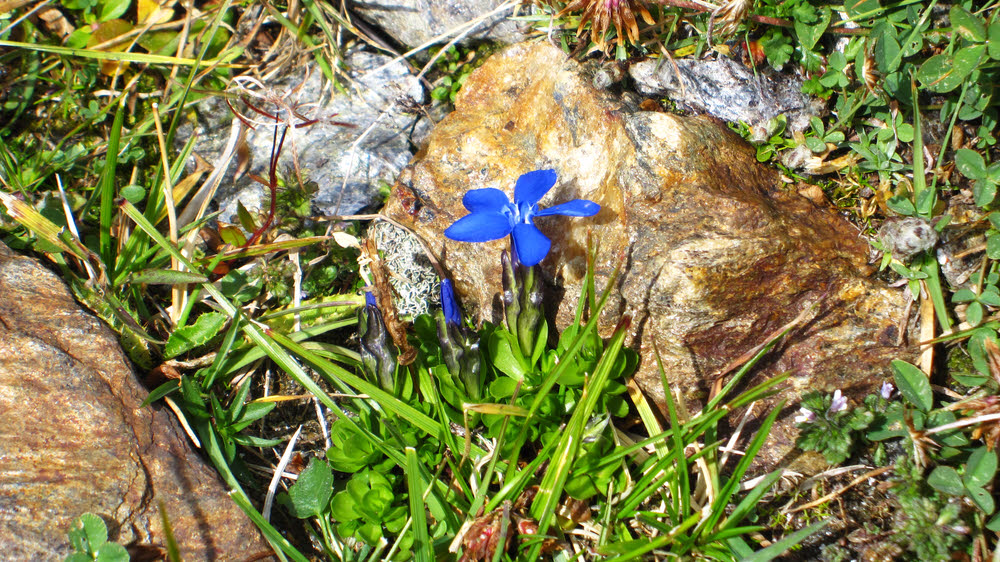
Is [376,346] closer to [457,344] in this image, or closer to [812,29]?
[457,344]

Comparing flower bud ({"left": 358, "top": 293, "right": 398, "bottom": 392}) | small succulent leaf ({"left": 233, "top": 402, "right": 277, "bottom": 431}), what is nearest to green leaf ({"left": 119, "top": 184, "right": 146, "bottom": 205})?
small succulent leaf ({"left": 233, "top": 402, "right": 277, "bottom": 431})

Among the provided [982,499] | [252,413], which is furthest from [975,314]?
[252,413]

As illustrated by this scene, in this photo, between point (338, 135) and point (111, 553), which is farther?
point (338, 135)

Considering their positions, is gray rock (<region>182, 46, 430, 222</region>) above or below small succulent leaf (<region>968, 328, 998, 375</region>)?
above

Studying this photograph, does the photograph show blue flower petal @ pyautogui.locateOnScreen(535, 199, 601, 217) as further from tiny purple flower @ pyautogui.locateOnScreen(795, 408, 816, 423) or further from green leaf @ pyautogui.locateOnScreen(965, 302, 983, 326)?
green leaf @ pyautogui.locateOnScreen(965, 302, 983, 326)

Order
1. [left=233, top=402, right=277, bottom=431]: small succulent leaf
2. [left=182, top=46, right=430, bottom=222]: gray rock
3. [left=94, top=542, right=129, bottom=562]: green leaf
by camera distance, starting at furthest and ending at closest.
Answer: [left=182, top=46, right=430, bottom=222]: gray rock
[left=233, top=402, right=277, bottom=431]: small succulent leaf
[left=94, top=542, right=129, bottom=562]: green leaf

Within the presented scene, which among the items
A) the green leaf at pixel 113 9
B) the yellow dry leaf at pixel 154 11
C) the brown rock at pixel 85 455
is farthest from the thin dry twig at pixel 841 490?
the green leaf at pixel 113 9

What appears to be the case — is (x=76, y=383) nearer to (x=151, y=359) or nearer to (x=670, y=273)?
(x=151, y=359)

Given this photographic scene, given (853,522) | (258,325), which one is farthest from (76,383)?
(853,522)
